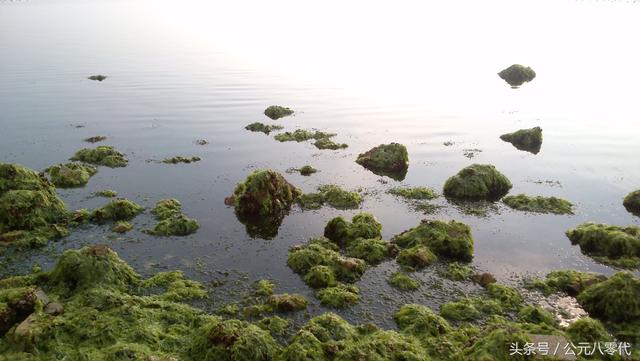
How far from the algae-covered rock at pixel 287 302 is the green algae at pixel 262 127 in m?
29.6

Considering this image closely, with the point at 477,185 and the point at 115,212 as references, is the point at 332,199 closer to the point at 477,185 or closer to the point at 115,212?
the point at 477,185

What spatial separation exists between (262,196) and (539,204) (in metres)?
18.5

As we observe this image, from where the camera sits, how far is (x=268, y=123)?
2008 inches

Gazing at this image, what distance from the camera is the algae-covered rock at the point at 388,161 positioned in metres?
37.1

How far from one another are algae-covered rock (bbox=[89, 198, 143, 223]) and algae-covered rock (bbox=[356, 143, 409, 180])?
18144 millimetres

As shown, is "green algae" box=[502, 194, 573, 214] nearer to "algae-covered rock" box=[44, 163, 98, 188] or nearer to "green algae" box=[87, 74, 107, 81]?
"algae-covered rock" box=[44, 163, 98, 188]

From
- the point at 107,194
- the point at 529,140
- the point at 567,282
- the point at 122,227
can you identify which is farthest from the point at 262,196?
the point at 529,140

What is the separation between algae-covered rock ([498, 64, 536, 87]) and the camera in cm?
7731

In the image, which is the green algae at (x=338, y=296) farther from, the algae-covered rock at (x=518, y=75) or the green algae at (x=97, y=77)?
the algae-covered rock at (x=518, y=75)

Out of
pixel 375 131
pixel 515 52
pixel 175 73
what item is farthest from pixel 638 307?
pixel 515 52

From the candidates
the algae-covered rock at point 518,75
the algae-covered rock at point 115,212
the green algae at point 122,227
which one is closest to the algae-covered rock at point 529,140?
the algae-covered rock at point 518,75

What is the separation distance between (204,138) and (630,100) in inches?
2377

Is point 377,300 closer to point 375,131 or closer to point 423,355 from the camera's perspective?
point 423,355

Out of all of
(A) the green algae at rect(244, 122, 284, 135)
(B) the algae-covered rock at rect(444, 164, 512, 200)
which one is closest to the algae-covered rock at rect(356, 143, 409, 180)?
(B) the algae-covered rock at rect(444, 164, 512, 200)
